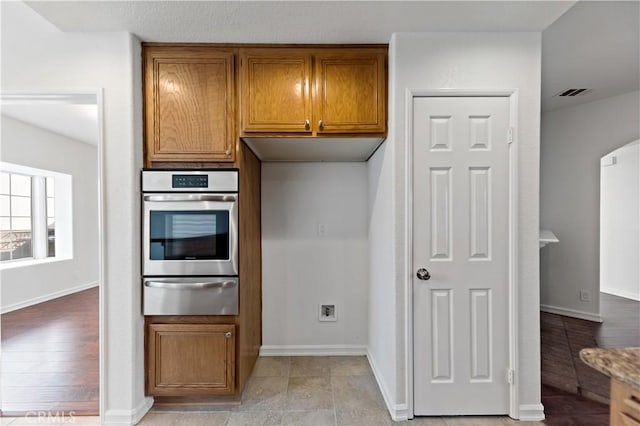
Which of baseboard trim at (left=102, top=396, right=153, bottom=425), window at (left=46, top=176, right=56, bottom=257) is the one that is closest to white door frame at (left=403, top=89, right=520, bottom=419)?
baseboard trim at (left=102, top=396, right=153, bottom=425)

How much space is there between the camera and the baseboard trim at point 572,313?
3.57 m

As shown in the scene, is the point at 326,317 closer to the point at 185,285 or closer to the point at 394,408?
the point at 394,408

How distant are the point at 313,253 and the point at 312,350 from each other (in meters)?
0.92

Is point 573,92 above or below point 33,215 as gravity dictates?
above

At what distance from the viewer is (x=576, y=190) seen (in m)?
3.67

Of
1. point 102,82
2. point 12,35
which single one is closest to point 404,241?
point 102,82

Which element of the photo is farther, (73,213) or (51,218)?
(73,213)

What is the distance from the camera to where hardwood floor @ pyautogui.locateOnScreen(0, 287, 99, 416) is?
83.4 inches

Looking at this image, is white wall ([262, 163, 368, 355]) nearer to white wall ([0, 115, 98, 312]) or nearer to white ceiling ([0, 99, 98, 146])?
white ceiling ([0, 99, 98, 146])

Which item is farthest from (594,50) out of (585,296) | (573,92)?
(585,296)

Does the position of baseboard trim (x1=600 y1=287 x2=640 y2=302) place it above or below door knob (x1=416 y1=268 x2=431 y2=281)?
below

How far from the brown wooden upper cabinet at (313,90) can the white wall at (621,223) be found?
4.67m

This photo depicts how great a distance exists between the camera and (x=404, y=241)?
193 cm

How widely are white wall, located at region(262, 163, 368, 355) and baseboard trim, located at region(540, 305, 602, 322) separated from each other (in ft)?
8.79
